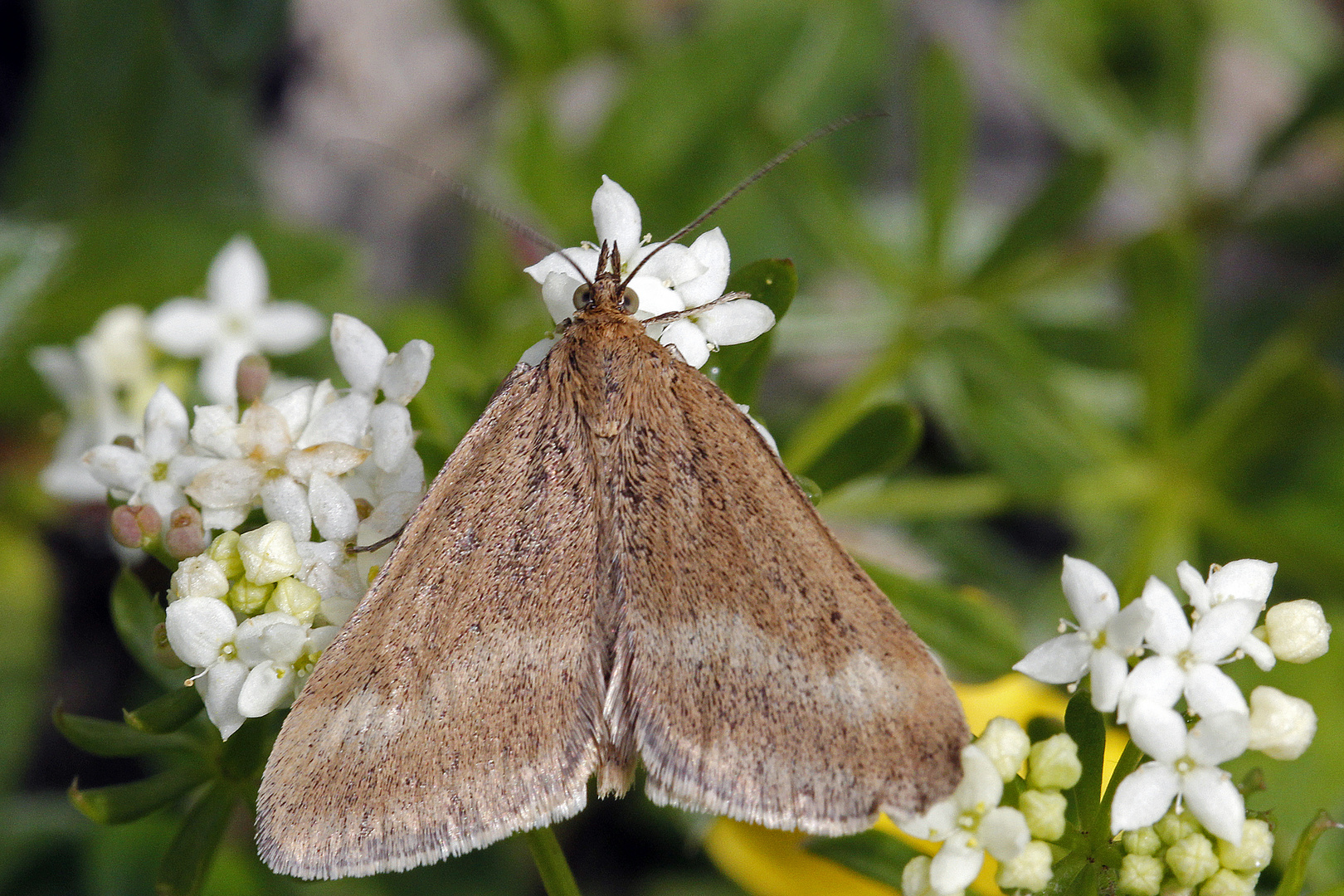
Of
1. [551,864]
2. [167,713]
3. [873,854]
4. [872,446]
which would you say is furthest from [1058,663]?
[167,713]

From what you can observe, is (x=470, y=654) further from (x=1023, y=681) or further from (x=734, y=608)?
(x=1023, y=681)

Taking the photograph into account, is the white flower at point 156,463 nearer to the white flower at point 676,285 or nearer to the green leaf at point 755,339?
the white flower at point 676,285

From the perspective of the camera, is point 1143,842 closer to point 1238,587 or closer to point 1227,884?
point 1227,884

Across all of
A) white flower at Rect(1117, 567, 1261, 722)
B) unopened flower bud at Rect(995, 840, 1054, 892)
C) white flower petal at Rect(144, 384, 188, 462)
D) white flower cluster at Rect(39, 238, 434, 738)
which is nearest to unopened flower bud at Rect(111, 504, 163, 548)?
white flower cluster at Rect(39, 238, 434, 738)

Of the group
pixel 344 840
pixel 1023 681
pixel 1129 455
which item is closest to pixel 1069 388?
pixel 1129 455

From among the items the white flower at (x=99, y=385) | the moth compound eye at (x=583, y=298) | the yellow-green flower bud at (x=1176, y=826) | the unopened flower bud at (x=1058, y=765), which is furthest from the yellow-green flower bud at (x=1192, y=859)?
the white flower at (x=99, y=385)

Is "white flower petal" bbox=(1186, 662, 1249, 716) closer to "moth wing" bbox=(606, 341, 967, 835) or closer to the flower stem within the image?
"moth wing" bbox=(606, 341, 967, 835)
